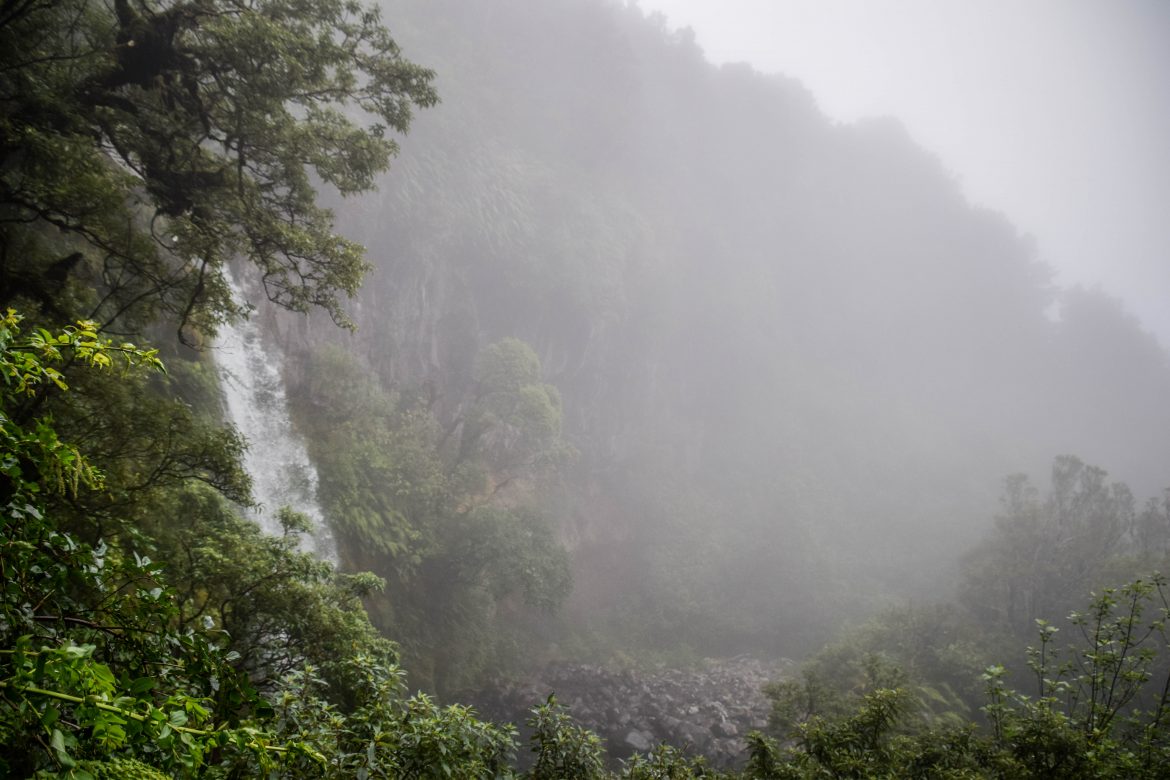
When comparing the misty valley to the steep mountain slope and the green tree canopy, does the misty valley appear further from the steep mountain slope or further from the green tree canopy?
the steep mountain slope

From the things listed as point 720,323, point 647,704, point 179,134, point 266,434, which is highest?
point 720,323

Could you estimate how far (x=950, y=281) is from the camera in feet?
191

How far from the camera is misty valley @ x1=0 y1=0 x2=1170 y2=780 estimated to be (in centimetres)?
360

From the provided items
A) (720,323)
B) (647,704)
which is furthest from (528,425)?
(720,323)

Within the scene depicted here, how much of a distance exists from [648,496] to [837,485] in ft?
57.9

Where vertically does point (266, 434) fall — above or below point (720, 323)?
below

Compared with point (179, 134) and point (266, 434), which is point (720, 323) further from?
point (179, 134)

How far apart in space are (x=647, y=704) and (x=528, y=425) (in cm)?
1191

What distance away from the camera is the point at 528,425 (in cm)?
2275

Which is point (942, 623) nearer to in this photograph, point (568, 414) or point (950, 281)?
point (568, 414)

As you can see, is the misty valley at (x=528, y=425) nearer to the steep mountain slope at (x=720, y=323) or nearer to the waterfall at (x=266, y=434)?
the waterfall at (x=266, y=434)

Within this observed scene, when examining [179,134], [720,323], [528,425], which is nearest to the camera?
[179,134]

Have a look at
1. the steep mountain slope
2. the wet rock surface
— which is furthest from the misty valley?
the steep mountain slope

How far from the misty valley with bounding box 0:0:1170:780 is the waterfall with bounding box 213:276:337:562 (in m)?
0.14
